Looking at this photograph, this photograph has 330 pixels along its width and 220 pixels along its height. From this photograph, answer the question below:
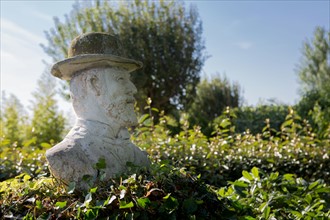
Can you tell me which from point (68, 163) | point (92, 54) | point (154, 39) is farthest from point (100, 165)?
point (154, 39)

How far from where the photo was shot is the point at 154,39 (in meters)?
15.9

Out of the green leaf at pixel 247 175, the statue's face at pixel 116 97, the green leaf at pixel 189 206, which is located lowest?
the green leaf at pixel 189 206

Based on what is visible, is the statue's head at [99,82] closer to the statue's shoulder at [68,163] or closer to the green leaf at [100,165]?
the statue's shoulder at [68,163]

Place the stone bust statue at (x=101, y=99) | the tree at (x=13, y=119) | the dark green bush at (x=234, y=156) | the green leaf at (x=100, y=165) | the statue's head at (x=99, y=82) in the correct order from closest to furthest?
the green leaf at (x=100, y=165)
the stone bust statue at (x=101, y=99)
the statue's head at (x=99, y=82)
the dark green bush at (x=234, y=156)
the tree at (x=13, y=119)

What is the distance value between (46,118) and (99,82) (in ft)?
23.3

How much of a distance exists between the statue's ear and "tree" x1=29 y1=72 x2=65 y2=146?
642cm

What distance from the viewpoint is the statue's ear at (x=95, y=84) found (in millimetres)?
3182

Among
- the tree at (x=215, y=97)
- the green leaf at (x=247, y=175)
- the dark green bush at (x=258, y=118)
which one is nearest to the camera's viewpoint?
the green leaf at (x=247, y=175)

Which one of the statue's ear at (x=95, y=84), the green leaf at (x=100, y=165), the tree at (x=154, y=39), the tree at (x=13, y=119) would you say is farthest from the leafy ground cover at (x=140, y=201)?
the tree at (x=154, y=39)

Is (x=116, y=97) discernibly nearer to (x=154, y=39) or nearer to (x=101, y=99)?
(x=101, y=99)

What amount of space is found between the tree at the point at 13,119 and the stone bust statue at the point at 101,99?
6.34 m

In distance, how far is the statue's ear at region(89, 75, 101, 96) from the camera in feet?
10.4

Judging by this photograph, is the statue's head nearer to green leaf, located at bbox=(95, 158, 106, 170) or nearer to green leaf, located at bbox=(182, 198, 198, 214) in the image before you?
green leaf, located at bbox=(95, 158, 106, 170)

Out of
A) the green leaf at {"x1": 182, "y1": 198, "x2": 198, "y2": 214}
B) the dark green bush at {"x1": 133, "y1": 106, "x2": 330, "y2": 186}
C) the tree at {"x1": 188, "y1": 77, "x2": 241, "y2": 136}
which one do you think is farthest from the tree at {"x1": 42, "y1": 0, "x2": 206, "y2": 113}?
the green leaf at {"x1": 182, "y1": 198, "x2": 198, "y2": 214}
